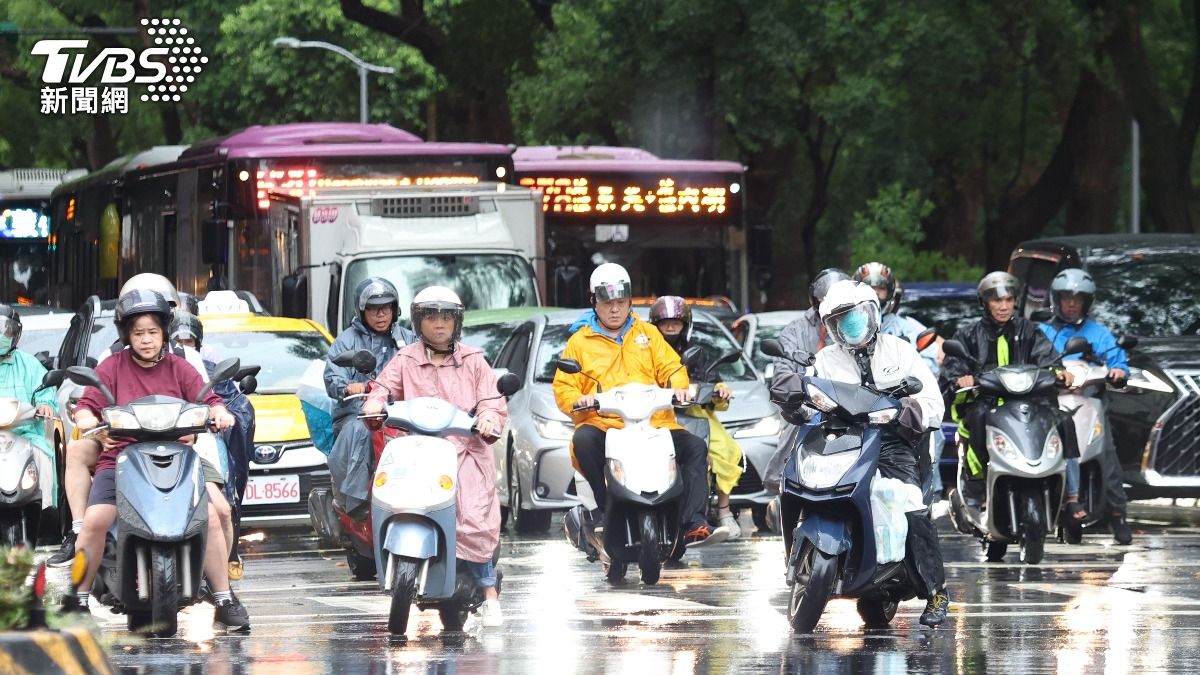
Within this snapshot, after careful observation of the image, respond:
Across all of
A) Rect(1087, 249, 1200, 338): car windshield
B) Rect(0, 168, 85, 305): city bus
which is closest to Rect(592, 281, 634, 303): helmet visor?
Rect(1087, 249, 1200, 338): car windshield

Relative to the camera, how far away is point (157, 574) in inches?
428

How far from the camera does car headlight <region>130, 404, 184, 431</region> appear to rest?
35.8 ft

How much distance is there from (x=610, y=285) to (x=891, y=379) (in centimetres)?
306

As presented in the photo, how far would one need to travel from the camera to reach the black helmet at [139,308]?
11156 mm

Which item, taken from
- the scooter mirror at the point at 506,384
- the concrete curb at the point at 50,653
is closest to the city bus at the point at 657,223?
the scooter mirror at the point at 506,384

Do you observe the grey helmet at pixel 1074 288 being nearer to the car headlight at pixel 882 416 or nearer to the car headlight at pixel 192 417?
the car headlight at pixel 882 416

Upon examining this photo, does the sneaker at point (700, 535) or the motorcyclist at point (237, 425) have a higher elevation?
the motorcyclist at point (237, 425)

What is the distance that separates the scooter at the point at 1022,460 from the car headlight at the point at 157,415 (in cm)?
550

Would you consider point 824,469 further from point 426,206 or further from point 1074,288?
point 426,206

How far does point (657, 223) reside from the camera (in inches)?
1124

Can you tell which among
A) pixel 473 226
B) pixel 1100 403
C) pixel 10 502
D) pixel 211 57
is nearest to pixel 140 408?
pixel 10 502

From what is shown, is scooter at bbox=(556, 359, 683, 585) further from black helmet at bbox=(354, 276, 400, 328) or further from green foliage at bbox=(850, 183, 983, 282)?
green foliage at bbox=(850, 183, 983, 282)

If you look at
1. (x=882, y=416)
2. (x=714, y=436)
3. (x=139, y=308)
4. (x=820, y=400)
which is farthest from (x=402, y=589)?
(x=714, y=436)

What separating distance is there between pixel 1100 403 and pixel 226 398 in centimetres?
586
